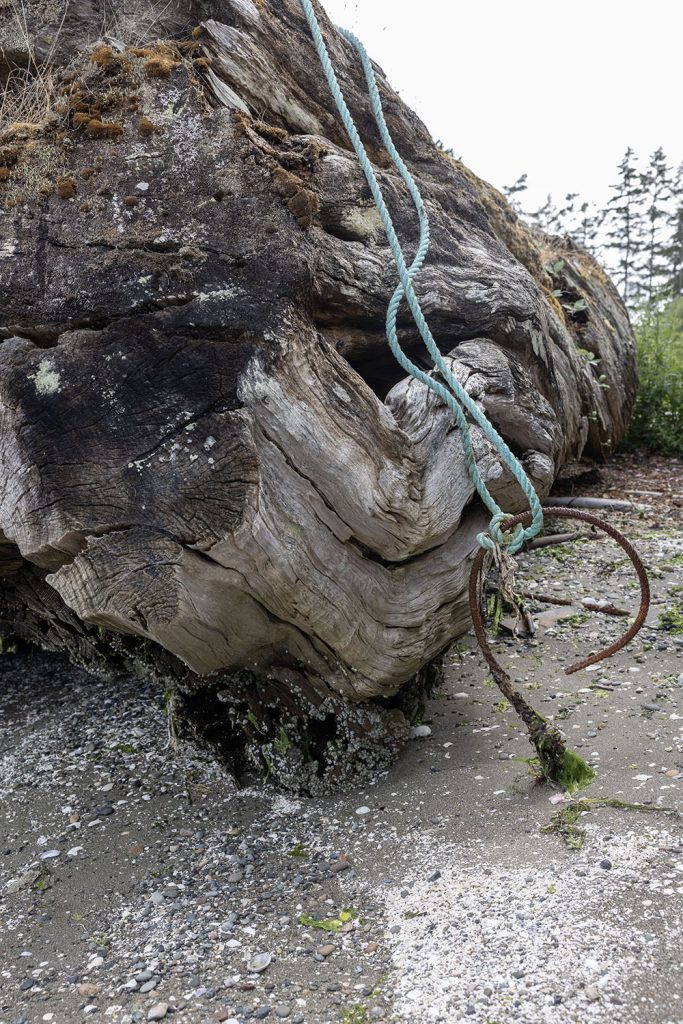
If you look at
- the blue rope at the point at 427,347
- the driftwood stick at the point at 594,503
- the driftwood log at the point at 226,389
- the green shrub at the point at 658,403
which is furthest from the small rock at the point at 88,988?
the green shrub at the point at 658,403

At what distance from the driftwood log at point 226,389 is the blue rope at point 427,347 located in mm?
120

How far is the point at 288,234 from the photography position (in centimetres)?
302

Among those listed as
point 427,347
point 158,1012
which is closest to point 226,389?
point 427,347

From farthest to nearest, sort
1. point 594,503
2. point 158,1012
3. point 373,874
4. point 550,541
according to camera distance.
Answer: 1. point 594,503
2. point 550,541
3. point 373,874
4. point 158,1012

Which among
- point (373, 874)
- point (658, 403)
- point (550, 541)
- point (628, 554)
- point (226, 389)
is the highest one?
point (226, 389)

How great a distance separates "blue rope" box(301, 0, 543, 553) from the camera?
279 centimetres

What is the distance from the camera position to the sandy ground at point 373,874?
2260 millimetres

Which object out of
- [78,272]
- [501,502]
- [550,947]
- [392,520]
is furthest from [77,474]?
[550,947]

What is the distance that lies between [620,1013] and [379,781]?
142cm

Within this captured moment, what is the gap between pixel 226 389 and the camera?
284 centimetres

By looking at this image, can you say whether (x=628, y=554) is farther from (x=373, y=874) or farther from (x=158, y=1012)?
(x=158, y=1012)

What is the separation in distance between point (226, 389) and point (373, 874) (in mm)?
1832

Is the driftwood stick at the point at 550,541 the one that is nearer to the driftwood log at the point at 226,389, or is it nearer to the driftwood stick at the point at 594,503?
the driftwood stick at the point at 594,503

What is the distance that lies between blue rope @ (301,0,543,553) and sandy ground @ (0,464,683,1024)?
103 cm
